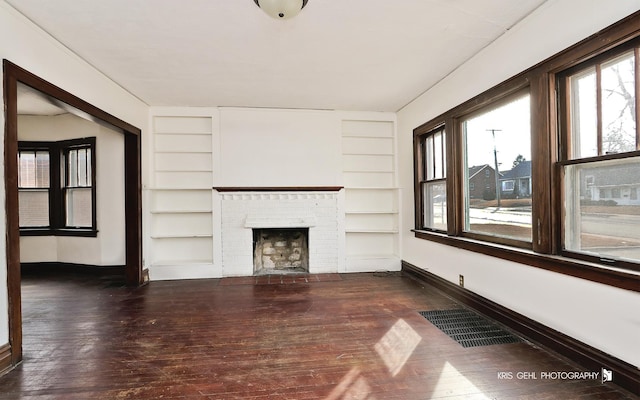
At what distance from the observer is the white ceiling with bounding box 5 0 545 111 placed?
2373 millimetres

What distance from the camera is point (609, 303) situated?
6.43ft

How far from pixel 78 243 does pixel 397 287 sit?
524cm

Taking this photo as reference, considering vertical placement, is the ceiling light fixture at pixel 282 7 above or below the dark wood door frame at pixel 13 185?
above

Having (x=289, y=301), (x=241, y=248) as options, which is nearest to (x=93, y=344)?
(x=289, y=301)

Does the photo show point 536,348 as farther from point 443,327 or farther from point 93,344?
point 93,344

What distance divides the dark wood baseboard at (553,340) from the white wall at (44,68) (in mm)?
4050

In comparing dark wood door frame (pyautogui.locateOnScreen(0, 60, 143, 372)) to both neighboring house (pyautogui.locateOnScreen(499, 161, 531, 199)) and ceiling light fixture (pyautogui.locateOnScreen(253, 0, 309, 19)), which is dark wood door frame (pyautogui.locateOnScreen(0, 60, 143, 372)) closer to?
ceiling light fixture (pyautogui.locateOnScreen(253, 0, 309, 19))

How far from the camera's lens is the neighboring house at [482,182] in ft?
10.5

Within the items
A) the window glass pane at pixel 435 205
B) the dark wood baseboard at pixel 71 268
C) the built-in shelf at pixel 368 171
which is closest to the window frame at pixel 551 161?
the window glass pane at pixel 435 205

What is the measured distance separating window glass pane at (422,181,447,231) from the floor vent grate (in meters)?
1.28

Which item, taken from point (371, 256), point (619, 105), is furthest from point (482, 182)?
point (371, 256)

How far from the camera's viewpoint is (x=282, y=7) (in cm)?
222

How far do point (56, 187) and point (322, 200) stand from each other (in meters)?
4.64

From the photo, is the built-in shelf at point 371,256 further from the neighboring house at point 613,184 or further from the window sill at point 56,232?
the window sill at point 56,232
